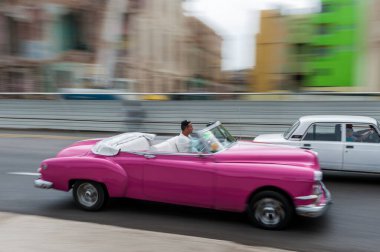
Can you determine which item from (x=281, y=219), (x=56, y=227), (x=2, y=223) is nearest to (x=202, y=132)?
(x=281, y=219)

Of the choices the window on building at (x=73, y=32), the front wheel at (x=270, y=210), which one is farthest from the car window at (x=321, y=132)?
the window on building at (x=73, y=32)

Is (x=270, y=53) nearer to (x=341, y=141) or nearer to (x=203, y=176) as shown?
(x=341, y=141)

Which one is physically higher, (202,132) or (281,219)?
(202,132)

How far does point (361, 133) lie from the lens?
26.5 feet

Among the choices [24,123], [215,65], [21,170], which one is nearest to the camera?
[21,170]

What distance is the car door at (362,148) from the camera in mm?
7883

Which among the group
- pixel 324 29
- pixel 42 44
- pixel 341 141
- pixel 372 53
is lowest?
pixel 341 141

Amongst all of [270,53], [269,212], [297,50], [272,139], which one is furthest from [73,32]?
[269,212]

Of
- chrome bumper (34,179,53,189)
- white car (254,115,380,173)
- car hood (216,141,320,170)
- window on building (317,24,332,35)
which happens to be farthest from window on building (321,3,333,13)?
chrome bumper (34,179,53,189)

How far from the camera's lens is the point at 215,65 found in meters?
49.6

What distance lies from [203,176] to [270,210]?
97 centimetres

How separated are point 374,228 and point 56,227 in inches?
161

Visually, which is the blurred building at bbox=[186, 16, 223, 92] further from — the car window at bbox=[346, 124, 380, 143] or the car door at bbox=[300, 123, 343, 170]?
the car window at bbox=[346, 124, 380, 143]

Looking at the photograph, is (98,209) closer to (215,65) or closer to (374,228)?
(374,228)
